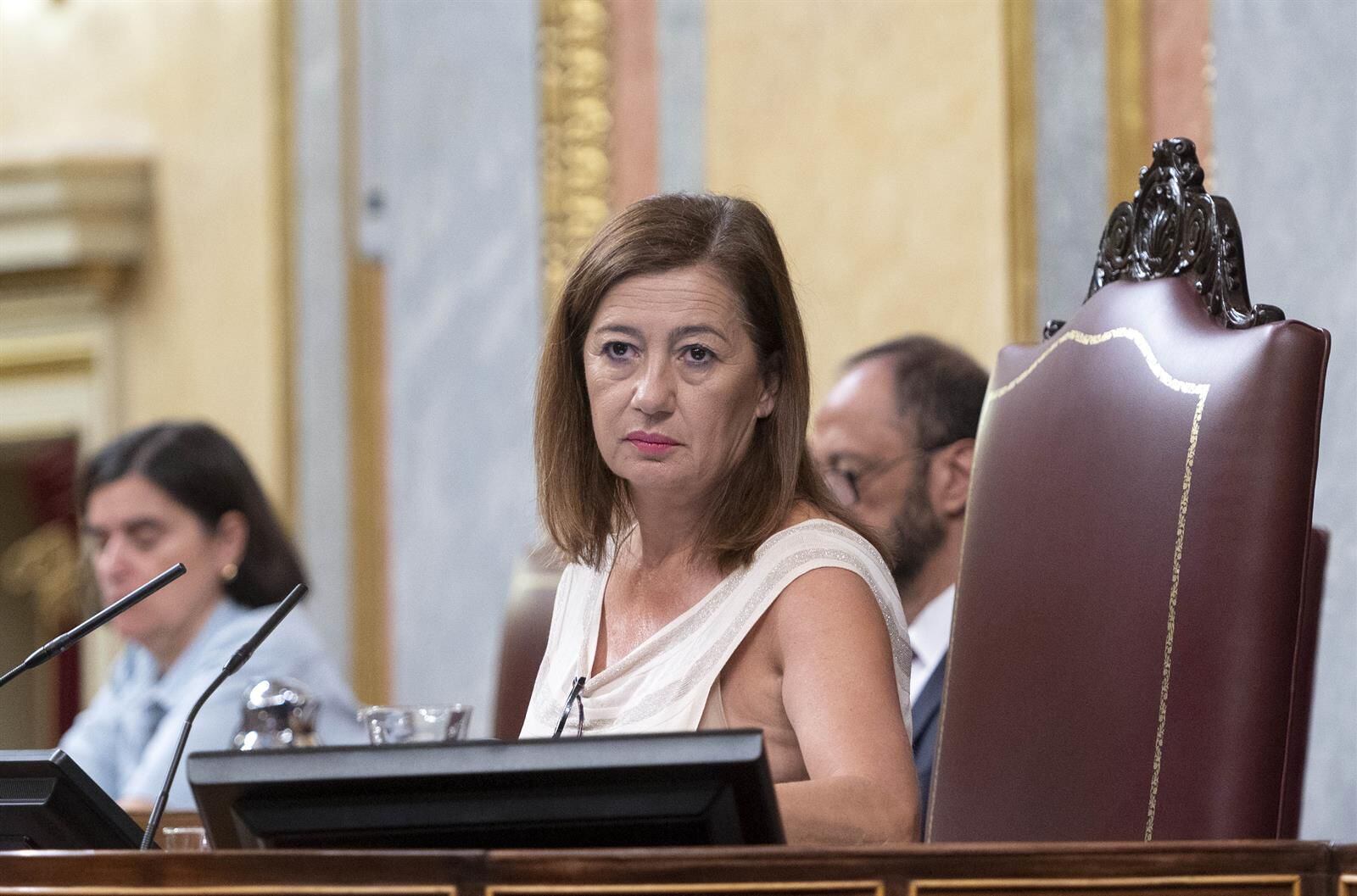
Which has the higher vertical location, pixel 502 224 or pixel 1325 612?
pixel 502 224

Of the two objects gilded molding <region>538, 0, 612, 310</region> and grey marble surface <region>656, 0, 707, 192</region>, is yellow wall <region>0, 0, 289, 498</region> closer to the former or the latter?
gilded molding <region>538, 0, 612, 310</region>

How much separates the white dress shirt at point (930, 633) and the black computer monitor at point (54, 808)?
64.8 inches

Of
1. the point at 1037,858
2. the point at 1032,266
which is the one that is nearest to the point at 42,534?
the point at 1032,266

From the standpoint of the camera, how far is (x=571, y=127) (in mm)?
5246

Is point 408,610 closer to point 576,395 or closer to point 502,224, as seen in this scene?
point 502,224

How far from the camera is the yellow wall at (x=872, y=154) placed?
409 cm

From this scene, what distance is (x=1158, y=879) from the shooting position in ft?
4.51

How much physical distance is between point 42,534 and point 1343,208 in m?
5.43

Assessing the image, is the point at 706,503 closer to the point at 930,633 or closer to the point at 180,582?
the point at 930,633

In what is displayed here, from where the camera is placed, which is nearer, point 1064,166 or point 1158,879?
point 1158,879

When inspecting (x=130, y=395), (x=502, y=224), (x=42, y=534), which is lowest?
(x=42, y=534)

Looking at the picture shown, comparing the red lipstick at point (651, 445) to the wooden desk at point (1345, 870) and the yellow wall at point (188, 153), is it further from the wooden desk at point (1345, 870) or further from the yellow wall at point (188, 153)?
the yellow wall at point (188, 153)

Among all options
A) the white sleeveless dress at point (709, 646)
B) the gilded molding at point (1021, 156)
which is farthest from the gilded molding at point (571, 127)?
the white sleeveless dress at point (709, 646)

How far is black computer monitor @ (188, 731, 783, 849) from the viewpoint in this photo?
4.55 feet
